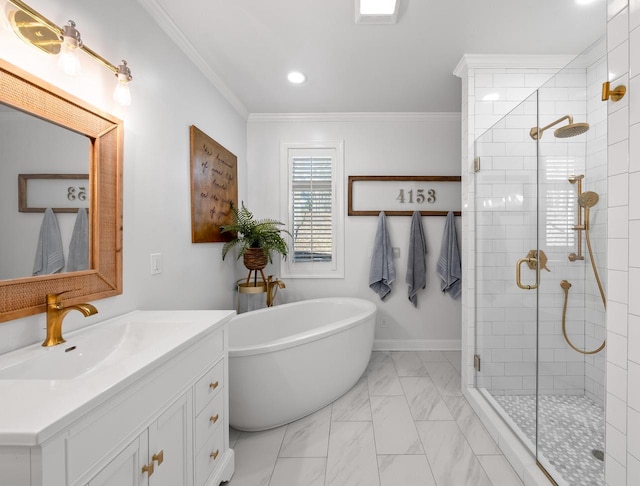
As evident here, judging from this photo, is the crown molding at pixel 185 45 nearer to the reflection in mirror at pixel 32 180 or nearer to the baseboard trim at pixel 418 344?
the reflection in mirror at pixel 32 180

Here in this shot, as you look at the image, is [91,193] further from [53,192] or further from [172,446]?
[172,446]

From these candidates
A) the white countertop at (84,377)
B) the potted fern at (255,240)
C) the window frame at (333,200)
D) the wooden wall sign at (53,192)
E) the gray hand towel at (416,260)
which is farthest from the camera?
the window frame at (333,200)

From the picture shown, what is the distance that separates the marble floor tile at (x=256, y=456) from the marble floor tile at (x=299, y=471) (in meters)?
0.04

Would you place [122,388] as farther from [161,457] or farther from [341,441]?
[341,441]

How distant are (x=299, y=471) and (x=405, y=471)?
1.82 ft

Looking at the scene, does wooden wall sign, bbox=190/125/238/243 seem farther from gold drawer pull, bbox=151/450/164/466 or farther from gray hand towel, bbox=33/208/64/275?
gold drawer pull, bbox=151/450/164/466

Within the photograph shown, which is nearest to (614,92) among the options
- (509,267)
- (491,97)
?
(509,267)

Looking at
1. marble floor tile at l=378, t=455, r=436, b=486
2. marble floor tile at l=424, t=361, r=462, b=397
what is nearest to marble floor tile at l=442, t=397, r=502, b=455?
marble floor tile at l=424, t=361, r=462, b=397

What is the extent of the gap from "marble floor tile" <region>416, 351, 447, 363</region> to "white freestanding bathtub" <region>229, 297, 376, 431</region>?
88 cm

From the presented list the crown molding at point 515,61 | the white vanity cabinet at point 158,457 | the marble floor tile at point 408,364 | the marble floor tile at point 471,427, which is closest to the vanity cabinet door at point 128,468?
the white vanity cabinet at point 158,457

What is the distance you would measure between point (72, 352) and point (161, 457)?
472 millimetres

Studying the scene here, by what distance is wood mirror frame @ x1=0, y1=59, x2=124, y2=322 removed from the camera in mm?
1022

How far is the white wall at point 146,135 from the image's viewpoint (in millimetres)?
1177

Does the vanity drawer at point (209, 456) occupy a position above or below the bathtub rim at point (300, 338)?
below
